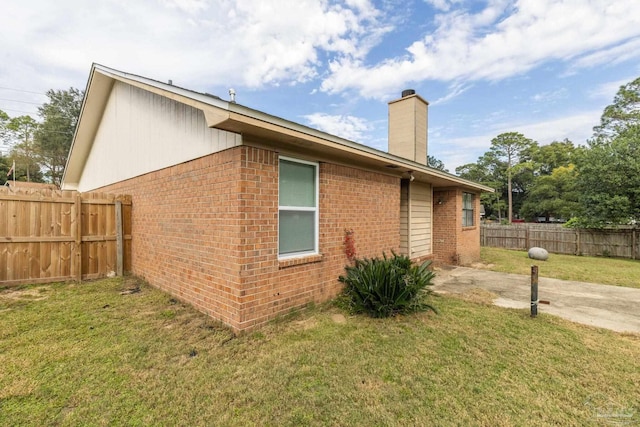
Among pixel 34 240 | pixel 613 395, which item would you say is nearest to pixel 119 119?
pixel 34 240

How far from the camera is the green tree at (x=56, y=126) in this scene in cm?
2759

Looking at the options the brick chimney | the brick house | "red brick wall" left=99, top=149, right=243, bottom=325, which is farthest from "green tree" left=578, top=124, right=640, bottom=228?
"red brick wall" left=99, top=149, right=243, bottom=325

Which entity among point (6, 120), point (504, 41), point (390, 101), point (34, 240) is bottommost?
point (34, 240)

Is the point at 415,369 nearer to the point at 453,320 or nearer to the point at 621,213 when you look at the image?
the point at 453,320

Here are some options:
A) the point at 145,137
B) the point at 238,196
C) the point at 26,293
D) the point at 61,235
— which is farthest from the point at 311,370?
the point at 61,235

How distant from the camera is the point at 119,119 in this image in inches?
282

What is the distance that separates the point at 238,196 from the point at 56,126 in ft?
119

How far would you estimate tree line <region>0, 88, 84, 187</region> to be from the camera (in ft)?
91.0

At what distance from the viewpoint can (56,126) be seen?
2759 centimetres

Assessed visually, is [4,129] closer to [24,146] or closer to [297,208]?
[24,146]

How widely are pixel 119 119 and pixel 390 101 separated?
829cm

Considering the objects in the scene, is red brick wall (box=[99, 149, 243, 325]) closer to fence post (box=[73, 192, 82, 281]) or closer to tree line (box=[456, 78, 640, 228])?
fence post (box=[73, 192, 82, 281])

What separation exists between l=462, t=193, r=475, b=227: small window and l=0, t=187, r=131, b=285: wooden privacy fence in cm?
1062

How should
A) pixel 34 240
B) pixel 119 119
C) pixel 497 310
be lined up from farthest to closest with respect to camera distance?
pixel 119 119 → pixel 34 240 → pixel 497 310
